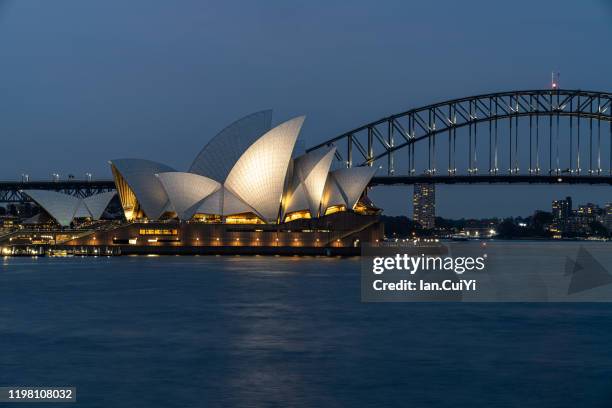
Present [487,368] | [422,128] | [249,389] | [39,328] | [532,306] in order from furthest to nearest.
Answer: [422,128] < [532,306] < [39,328] < [487,368] < [249,389]

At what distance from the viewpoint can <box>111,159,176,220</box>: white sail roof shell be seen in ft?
311

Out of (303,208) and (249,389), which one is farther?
(303,208)

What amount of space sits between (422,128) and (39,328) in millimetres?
82893

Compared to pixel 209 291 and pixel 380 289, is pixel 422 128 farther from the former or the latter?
pixel 209 291

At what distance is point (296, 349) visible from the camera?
94.2ft

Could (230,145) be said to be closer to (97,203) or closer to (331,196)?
(331,196)

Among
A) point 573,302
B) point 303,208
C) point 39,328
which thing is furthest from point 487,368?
Result: point 303,208

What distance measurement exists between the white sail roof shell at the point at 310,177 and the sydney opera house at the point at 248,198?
3.7 inches

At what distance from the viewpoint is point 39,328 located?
3281 cm

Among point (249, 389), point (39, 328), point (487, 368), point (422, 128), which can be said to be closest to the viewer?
point (249, 389)

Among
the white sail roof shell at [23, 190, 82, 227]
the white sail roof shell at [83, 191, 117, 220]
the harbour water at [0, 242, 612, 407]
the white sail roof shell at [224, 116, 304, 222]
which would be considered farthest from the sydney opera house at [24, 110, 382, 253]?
the harbour water at [0, 242, 612, 407]

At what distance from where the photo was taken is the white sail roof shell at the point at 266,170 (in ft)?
270

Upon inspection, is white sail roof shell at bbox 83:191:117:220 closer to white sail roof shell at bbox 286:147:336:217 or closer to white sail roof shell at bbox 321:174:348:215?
white sail roof shell at bbox 286:147:336:217

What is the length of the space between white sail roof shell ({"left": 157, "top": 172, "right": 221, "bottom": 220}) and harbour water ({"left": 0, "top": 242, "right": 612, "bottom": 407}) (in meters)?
41.6
